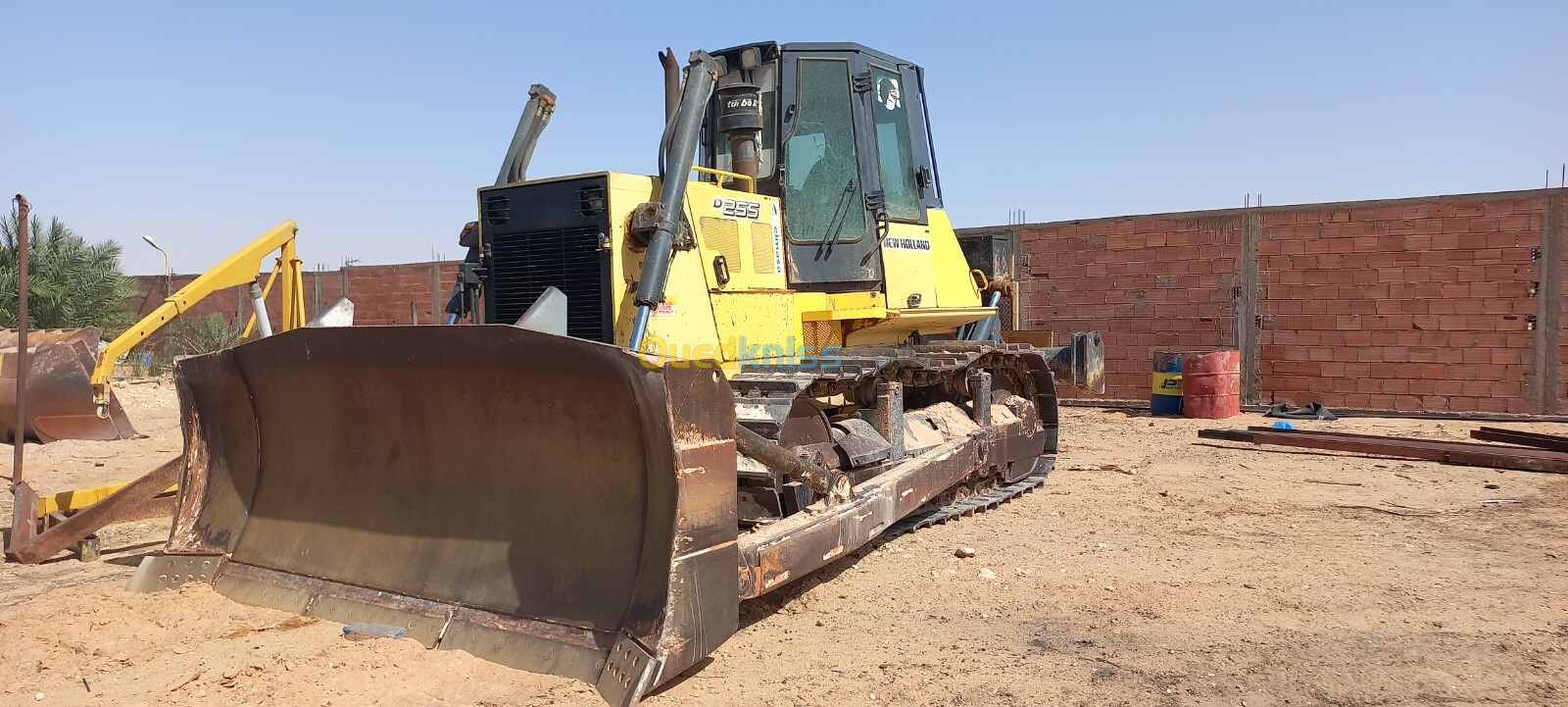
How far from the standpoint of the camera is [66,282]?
693 inches

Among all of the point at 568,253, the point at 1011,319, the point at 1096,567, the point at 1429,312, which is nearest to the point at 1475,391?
the point at 1429,312

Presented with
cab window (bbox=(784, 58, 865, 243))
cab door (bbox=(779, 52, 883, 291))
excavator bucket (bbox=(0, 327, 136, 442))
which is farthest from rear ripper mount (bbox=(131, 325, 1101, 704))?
excavator bucket (bbox=(0, 327, 136, 442))

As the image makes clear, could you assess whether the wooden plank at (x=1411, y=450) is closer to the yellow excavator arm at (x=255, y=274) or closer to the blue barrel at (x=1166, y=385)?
the blue barrel at (x=1166, y=385)

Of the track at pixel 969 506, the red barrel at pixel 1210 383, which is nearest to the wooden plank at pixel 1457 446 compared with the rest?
the red barrel at pixel 1210 383

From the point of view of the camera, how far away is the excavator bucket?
10281 millimetres

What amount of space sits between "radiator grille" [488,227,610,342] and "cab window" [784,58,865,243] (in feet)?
4.58

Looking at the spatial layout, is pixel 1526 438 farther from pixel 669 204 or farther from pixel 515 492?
pixel 515 492

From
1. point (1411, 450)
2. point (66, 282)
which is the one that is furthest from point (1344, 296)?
point (66, 282)

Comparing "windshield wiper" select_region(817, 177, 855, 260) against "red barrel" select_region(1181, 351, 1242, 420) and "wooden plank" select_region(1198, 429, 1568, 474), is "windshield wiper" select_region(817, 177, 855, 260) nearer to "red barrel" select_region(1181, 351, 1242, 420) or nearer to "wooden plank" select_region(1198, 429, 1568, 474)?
"wooden plank" select_region(1198, 429, 1568, 474)

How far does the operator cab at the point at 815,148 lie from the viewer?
639cm

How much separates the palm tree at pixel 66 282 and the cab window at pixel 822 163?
15279 millimetres

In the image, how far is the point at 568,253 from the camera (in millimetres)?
5539

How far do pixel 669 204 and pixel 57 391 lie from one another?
8.22 m

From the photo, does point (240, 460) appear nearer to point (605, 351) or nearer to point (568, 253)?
point (568, 253)
